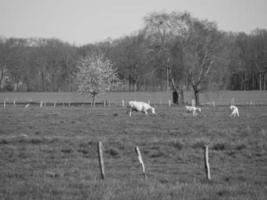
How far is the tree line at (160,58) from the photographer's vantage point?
45188mm

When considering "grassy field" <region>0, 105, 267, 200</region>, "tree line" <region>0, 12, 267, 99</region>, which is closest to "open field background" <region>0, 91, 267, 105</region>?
"tree line" <region>0, 12, 267, 99</region>

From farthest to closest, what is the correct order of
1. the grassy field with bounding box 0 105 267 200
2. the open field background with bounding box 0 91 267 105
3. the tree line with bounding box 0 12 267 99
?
the open field background with bounding box 0 91 267 105 < the tree line with bounding box 0 12 267 99 < the grassy field with bounding box 0 105 267 200

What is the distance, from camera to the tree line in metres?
45.2

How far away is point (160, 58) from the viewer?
46344 mm

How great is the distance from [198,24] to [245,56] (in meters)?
42.6

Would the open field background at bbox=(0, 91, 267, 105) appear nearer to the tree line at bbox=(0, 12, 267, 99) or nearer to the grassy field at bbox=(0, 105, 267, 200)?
the tree line at bbox=(0, 12, 267, 99)

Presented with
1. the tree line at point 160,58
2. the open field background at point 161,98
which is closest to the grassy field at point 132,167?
the tree line at point 160,58

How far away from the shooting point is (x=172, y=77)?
47.0 m

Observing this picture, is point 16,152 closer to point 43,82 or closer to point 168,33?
point 168,33

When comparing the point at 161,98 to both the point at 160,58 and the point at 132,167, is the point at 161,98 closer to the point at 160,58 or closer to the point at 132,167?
the point at 160,58

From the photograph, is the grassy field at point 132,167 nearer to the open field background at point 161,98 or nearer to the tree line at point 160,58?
the tree line at point 160,58

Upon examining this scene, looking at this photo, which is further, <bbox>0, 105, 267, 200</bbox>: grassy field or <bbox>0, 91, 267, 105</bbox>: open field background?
<bbox>0, 91, 267, 105</bbox>: open field background

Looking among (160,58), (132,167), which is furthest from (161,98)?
(132,167)

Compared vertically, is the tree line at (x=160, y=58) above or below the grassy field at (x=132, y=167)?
above
